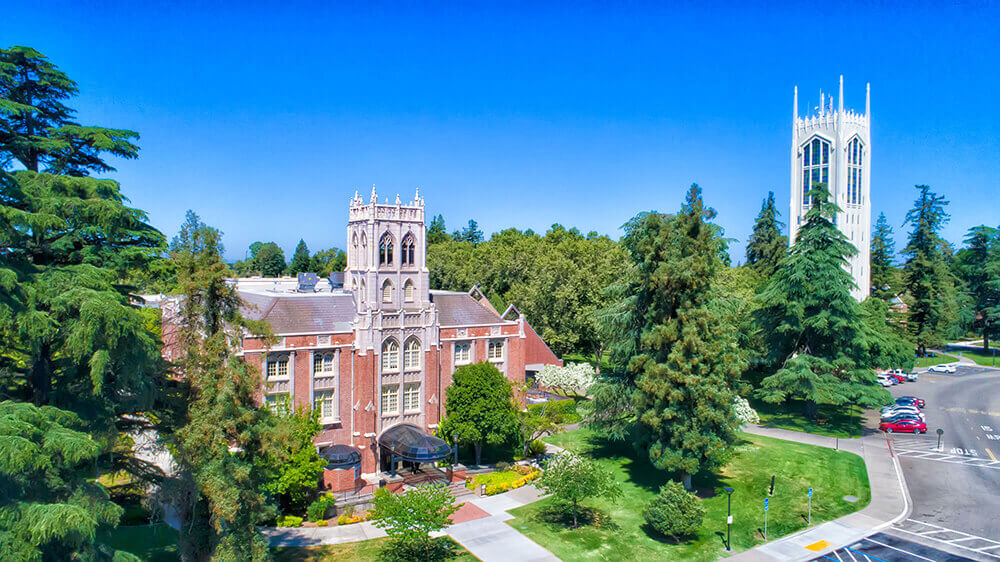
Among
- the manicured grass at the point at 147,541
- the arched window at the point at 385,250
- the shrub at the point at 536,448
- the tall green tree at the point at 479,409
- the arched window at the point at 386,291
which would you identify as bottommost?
the manicured grass at the point at 147,541

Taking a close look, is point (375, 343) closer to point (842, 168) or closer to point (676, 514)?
point (676, 514)

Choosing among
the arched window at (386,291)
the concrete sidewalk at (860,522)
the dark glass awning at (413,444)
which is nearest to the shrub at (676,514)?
the concrete sidewalk at (860,522)

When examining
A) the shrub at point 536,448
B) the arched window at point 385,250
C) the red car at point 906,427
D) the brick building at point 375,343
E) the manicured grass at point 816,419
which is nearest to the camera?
the brick building at point 375,343

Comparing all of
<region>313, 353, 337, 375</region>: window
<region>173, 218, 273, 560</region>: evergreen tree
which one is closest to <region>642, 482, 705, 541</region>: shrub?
<region>173, 218, 273, 560</region>: evergreen tree

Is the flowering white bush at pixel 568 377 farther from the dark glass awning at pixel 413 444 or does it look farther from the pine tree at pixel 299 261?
the pine tree at pixel 299 261

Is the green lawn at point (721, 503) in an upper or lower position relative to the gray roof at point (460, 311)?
lower

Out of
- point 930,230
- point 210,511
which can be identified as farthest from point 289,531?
point 930,230
